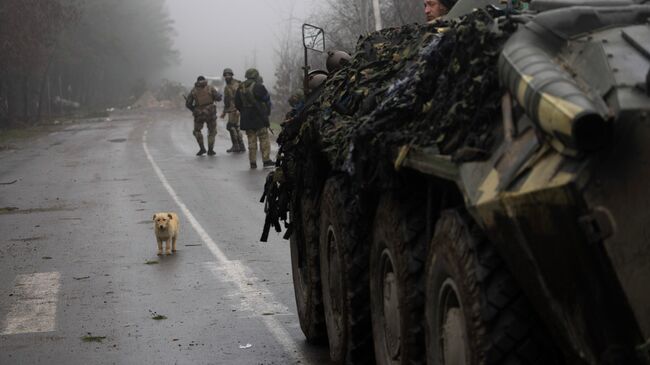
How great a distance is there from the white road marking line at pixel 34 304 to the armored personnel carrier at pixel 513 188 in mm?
3974

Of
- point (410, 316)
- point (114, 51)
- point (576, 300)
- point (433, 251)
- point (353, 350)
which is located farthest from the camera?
point (114, 51)

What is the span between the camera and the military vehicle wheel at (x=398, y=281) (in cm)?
626

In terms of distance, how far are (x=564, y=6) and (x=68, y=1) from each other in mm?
74234

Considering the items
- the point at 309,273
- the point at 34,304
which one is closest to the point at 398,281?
the point at 309,273

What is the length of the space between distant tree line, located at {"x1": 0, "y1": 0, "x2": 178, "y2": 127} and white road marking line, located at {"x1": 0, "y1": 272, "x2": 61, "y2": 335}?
134 ft

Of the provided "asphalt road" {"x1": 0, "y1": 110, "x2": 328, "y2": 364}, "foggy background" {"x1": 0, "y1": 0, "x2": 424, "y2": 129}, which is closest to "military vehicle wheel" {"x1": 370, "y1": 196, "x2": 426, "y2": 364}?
"asphalt road" {"x1": 0, "y1": 110, "x2": 328, "y2": 364}

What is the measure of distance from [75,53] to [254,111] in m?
50.8

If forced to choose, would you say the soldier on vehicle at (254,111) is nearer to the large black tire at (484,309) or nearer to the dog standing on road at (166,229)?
the dog standing on road at (166,229)

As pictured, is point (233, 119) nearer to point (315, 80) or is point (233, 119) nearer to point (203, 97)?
point (203, 97)

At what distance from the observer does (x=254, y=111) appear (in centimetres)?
2812

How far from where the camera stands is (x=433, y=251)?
224 inches

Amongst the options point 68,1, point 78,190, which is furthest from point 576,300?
point 68,1

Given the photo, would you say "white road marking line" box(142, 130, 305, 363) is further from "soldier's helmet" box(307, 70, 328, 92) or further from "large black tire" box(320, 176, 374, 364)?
"soldier's helmet" box(307, 70, 328, 92)

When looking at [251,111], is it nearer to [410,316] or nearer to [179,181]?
[179,181]
